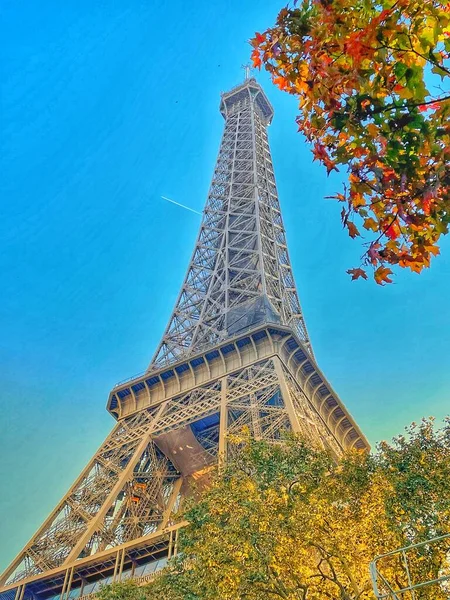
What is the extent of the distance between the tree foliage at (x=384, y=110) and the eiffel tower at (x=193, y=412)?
479 inches

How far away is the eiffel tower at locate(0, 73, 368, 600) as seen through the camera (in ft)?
79.0

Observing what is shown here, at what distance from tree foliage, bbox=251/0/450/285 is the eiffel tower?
Answer: 12.2m

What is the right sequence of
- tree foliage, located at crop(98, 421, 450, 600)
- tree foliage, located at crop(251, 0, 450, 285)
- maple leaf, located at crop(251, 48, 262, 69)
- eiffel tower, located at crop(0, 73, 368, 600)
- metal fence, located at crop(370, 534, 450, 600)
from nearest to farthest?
tree foliage, located at crop(251, 0, 450, 285)
maple leaf, located at crop(251, 48, 262, 69)
metal fence, located at crop(370, 534, 450, 600)
tree foliage, located at crop(98, 421, 450, 600)
eiffel tower, located at crop(0, 73, 368, 600)

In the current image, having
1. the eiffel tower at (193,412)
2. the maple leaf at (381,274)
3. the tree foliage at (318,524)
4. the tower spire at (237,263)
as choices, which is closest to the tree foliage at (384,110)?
the maple leaf at (381,274)

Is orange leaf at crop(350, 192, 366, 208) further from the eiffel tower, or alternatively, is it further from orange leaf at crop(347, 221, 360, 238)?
the eiffel tower

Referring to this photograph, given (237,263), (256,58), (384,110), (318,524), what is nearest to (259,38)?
(256,58)

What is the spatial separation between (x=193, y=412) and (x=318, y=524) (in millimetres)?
19272

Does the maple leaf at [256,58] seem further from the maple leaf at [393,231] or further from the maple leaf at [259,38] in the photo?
the maple leaf at [393,231]

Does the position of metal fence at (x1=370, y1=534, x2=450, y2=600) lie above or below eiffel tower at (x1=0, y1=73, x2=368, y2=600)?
below

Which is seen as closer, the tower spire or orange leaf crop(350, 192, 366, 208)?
orange leaf crop(350, 192, 366, 208)

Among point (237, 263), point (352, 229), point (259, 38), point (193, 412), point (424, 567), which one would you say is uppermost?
point (237, 263)

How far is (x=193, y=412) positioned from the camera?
3109 centimetres

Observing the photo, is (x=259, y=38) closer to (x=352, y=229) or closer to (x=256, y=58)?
(x=256, y=58)

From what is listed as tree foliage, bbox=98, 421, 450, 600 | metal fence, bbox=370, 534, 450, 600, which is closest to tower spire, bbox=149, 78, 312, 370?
tree foliage, bbox=98, 421, 450, 600
